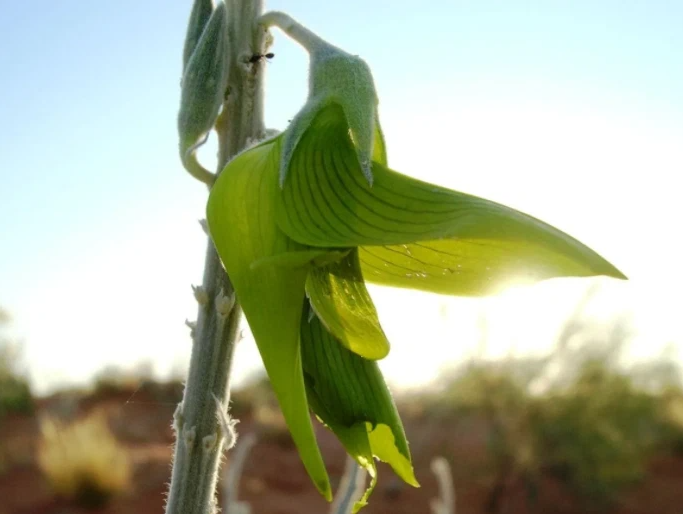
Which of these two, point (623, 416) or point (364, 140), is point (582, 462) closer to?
point (623, 416)

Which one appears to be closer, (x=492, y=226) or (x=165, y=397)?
(x=492, y=226)

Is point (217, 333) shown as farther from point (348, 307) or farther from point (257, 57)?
point (257, 57)

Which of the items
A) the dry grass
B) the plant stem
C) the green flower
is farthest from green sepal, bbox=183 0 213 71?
the dry grass

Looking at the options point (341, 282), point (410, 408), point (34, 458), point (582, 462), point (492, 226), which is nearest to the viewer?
point (492, 226)

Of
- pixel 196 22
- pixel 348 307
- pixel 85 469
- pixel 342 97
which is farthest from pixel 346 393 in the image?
pixel 85 469

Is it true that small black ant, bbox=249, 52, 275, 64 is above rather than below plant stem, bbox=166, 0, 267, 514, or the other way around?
above

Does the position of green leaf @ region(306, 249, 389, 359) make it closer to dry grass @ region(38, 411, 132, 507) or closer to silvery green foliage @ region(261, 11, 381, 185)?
silvery green foliage @ region(261, 11, 381, 185)

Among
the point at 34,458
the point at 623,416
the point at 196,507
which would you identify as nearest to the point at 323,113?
the point at 196,507

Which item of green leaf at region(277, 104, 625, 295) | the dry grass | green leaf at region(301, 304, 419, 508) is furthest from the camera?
the dry grass

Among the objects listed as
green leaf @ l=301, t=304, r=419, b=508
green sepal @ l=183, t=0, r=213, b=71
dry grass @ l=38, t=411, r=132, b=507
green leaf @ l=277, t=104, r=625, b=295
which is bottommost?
dry grass @ l=38, t=411, r=132, b=507
